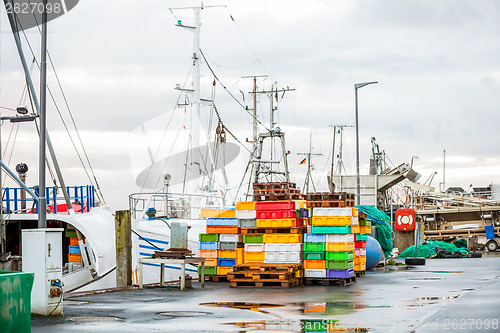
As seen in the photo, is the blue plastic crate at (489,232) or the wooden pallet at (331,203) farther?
the blue plastic crate at (489,232)

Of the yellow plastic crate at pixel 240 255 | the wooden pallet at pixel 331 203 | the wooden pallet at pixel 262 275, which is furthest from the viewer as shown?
the yellow plastic crate at pixel 240 255

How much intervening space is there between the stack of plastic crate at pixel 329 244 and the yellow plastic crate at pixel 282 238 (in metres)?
0.32

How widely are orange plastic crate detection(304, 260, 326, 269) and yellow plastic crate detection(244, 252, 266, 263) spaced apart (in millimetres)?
1306

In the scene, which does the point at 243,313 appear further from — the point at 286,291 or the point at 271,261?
the point at 271,261

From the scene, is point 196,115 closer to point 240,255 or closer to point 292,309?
point 240,255

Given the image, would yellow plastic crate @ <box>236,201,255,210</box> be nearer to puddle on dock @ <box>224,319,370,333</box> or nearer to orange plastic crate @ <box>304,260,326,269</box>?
orange plastic crate @ <box>304,260,326,269</box>

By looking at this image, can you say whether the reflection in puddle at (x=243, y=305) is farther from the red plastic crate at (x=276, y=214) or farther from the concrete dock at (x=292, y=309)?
the red plastic crate at (x=276, y=214)

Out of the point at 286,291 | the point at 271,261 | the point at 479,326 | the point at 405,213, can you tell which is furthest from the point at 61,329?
the point at 405,213

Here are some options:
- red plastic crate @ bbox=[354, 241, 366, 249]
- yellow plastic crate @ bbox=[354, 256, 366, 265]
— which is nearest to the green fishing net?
yellow plastic crate @ bbox=[354, 256, 366, 265]

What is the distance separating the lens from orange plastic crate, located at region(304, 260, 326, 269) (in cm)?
2164

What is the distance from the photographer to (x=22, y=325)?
10.7 m

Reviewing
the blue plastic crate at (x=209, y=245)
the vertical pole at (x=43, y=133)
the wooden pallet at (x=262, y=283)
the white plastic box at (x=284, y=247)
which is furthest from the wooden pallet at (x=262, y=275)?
the vertical pole at (x=43, y=133)

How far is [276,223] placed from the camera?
21797mm

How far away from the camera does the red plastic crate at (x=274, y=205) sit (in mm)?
21812
